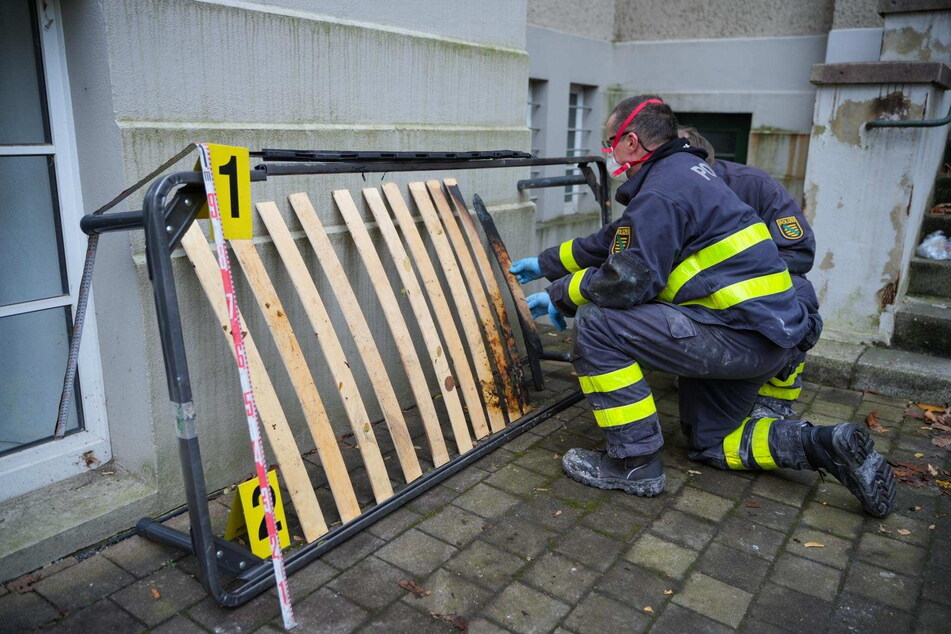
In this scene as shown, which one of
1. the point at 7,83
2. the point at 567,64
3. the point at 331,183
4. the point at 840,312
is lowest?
the point at 840,312

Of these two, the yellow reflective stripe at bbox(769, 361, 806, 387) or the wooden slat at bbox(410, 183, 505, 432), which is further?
the yellow reflective stripe at bbox(769, 361, 806, 387)

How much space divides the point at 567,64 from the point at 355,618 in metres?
5.51

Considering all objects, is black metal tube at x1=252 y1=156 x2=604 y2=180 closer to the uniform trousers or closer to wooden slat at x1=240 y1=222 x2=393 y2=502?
wooden slat at x1=240 y1=222 x2=393 y2=502

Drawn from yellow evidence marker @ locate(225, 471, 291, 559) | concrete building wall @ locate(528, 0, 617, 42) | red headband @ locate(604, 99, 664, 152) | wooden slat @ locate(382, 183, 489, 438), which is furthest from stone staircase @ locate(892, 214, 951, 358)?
yellow evidence marker @ locate(225, 471, 291, 559)

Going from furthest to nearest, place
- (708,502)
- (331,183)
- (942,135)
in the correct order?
1. (942,135)
2. (331,183)
3. (708,502)

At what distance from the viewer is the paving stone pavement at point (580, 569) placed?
2408 mm

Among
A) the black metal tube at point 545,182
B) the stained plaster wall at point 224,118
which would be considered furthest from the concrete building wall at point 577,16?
the stained plaster wall at point 224,118

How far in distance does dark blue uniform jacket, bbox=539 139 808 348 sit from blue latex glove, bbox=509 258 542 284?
0.67m

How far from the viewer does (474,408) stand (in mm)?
3727

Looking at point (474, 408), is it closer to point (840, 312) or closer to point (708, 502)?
point (708, 502)

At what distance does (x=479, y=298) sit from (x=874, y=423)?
2.30 m

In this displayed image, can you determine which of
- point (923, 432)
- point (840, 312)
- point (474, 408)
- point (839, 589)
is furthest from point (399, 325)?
point (840, 312)

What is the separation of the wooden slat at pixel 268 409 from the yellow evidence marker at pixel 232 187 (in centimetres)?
51

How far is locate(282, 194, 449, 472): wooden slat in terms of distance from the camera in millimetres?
3186
